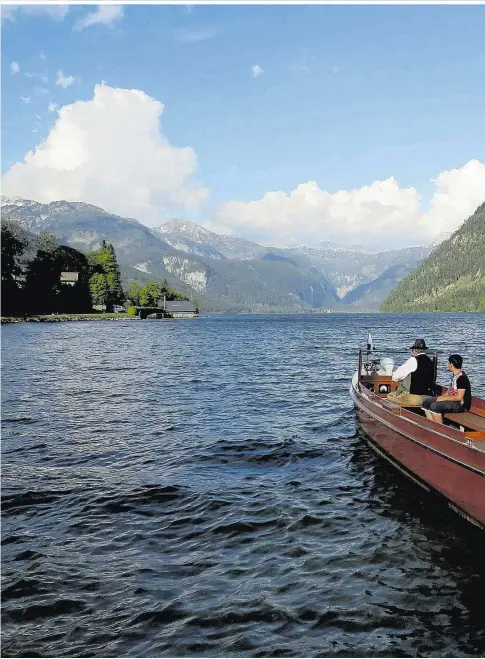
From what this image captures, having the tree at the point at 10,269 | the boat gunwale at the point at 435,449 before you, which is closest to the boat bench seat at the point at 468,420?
the boat gunwale at the point at 435,449

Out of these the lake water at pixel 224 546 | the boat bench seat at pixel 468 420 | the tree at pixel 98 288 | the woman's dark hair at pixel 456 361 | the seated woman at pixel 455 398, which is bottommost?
the lake water at pixel 224 546

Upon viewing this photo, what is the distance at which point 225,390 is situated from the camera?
33.4 meters

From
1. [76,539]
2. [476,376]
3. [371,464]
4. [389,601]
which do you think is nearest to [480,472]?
[389,601]

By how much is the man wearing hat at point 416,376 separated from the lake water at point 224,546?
2481mm

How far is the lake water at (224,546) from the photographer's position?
28.0 feet

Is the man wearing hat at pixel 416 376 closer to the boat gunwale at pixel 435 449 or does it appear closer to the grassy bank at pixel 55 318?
the boat gunwale at pixel 435 449

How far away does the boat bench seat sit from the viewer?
47.7 feet

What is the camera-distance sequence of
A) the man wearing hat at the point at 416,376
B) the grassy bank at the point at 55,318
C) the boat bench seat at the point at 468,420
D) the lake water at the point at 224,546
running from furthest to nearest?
the grassy bank at the point at 55,318, the man wearing hat at the point at 416,376, the boat bench seat at the point at 468,420, the lake water at the point at 224,546

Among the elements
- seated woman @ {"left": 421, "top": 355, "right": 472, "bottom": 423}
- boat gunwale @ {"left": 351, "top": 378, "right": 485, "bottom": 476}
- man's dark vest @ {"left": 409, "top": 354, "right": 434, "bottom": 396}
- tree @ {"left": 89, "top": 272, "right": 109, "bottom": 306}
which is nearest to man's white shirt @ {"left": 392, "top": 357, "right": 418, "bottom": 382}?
man's dark vest @ {"left": 409, "top": 354, "right": 434, "bottom": 396}

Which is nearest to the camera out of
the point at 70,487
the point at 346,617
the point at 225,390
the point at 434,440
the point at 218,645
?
the point at 218,645

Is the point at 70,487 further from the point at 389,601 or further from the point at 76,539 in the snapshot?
the point at 389,601

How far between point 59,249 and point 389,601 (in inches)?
7034

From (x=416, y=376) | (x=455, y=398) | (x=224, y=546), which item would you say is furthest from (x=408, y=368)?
(x=224, y=546)

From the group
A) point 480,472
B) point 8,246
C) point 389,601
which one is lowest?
point 389,601
